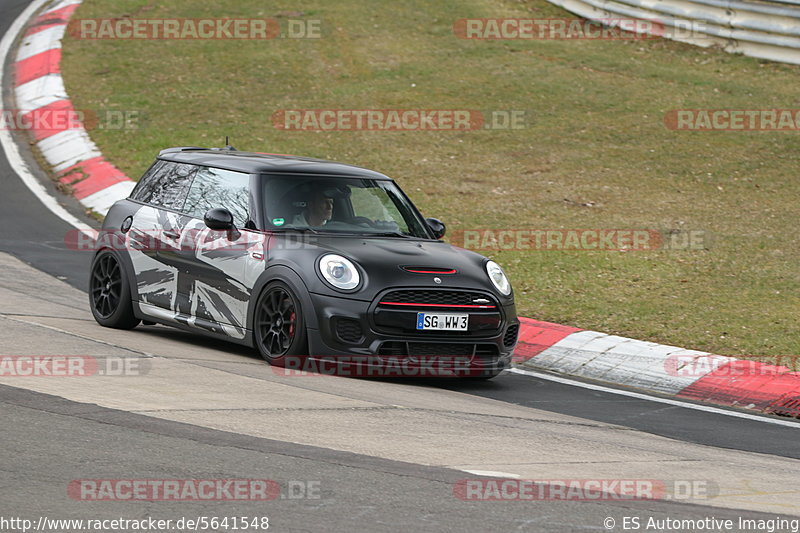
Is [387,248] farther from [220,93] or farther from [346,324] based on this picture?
[220,93]

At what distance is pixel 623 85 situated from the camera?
68.4 feet

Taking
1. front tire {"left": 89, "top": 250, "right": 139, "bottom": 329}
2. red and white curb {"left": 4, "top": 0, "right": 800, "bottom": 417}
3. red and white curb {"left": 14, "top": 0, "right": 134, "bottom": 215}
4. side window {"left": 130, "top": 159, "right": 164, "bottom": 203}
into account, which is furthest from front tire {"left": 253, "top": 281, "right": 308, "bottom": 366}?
red and white curb {"left": 14, "top": 0, "right": 134, "bottom": 215}

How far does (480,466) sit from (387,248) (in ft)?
10.2

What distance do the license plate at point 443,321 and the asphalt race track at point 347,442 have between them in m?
0.48

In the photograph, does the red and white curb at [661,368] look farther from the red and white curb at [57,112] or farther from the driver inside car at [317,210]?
the red and white curb at [57,112]

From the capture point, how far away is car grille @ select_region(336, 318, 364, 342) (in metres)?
8.34

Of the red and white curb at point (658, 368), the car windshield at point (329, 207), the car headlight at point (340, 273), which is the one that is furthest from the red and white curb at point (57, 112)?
the car headlight at point (340, 273)

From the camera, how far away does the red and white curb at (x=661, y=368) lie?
8953mm

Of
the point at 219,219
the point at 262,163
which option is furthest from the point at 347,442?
the point at 262,163

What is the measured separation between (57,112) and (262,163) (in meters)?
11.4

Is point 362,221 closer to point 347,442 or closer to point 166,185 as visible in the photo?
point 166,185

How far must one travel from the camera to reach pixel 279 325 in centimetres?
866

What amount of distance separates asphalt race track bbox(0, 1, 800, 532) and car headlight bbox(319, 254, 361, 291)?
691 millimetres

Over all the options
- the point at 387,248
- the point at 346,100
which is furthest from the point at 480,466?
the point at 346,100
